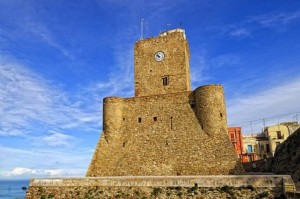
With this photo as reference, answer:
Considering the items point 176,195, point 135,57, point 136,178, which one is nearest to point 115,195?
point 136,178

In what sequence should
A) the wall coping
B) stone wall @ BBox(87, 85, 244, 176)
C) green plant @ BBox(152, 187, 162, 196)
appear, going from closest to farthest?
the wall coping, green plant @ BBox(152, 187, 162, 196), stone wall @ BBox(87, 85, 244, 176)

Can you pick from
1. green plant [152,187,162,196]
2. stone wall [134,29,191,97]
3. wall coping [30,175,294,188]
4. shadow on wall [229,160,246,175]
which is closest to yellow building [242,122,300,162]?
stone wall [134,29,191,97]

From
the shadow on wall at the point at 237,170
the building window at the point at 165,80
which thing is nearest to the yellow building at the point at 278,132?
the building window at the point at 165,80

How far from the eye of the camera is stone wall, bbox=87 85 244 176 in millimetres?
19234

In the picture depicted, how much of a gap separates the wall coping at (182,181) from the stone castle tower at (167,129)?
11.7 ft

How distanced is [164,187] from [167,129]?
662 cm

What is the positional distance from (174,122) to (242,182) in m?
8.13

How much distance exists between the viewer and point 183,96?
21.9 m

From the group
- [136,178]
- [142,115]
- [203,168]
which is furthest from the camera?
[142,115]

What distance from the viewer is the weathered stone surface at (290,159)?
18.6m

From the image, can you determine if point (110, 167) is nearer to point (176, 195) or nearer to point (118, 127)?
point (118, 127)

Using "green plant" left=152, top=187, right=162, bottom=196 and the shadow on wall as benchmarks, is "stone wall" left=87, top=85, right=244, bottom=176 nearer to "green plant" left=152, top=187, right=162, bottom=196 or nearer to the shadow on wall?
the shadow on wall

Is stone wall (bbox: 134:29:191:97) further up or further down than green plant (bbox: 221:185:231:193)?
further up

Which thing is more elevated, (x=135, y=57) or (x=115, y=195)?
(x=135, y=57)
